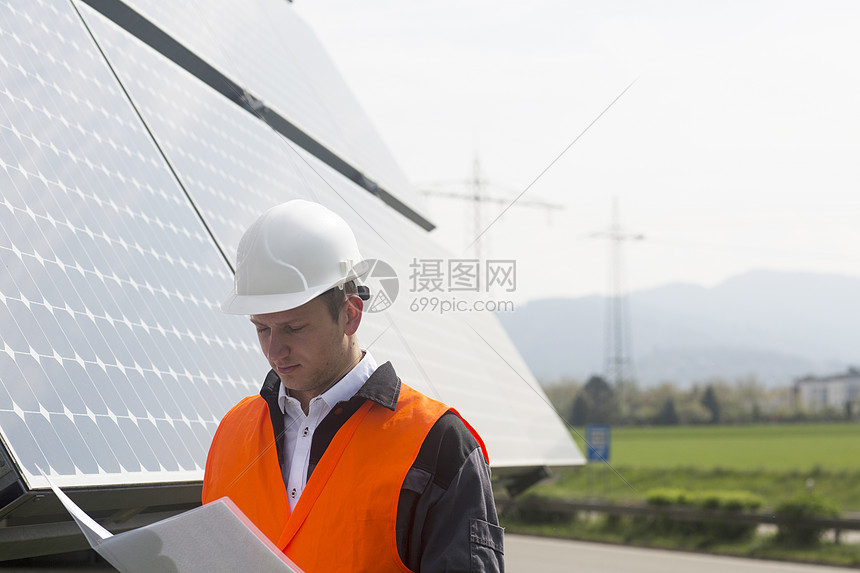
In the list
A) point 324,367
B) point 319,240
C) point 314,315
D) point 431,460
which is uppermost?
point 319,240

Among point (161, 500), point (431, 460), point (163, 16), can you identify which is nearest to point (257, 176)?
point (163, 16)

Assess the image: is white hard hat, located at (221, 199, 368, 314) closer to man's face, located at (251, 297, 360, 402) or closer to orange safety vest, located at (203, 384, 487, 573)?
man's face, located at (251, 297, 360, 402)

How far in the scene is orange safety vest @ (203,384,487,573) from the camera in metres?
2.14

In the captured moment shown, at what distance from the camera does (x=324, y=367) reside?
2355 millimetres

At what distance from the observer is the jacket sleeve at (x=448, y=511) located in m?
2.05

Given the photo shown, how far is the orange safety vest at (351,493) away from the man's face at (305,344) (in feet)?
0.53

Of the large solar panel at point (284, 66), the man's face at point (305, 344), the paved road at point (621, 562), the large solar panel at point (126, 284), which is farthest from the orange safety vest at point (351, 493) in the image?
the paved road at point (621, 562)

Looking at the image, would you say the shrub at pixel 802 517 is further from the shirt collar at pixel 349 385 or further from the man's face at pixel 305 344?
the man's face at pixel 305 344

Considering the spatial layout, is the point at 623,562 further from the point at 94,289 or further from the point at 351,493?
the point at 351,493

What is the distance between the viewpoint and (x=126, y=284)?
13.6 feet

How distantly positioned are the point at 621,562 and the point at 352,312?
16.0 meters

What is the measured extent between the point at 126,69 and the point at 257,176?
121cm

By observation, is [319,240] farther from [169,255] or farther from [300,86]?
[300,86]

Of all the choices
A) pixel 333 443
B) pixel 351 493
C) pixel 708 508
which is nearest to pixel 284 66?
pixel 333 443
